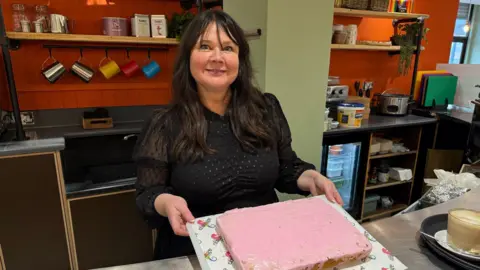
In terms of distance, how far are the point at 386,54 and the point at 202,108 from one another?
3.01m

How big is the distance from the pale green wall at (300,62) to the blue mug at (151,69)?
1.20 m

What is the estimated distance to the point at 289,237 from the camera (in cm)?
74

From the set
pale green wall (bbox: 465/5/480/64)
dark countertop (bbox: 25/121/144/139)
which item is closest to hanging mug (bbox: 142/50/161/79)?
dark countertop (bbox: 25/121/144/139)

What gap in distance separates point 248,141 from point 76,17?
6.38 feet

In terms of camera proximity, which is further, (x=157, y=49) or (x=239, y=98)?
(x=157, y=49)

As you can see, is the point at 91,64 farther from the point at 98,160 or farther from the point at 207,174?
the point at 207,174

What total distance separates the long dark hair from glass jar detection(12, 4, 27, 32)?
1.60m

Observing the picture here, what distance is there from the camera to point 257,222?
0.79 m

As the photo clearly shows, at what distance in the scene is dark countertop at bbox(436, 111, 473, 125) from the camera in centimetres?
289

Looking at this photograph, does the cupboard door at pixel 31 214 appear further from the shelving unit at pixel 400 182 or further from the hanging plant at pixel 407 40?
the hanging plant at pixel 407 40

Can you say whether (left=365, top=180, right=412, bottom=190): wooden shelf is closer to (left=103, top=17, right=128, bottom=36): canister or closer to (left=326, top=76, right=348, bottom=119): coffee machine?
(left=326, top=76, right=348, bottom=119): coffee machine

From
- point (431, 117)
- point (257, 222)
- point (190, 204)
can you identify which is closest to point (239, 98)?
point (190, 204)

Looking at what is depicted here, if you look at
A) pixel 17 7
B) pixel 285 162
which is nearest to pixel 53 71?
pixel 17 7

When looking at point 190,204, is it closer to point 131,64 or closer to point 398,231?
point 398,231
